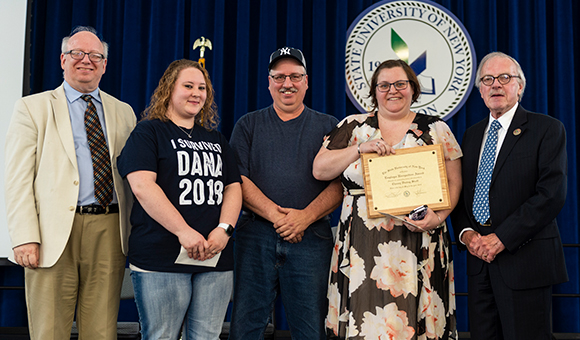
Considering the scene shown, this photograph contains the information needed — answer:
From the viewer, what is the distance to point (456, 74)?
11.6ft

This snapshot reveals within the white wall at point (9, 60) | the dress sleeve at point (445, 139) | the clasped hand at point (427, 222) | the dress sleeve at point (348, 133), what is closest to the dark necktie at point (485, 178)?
the dress sleeve at point (445, 139)

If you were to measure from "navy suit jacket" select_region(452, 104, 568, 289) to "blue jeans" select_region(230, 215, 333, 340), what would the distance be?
2.18 feet

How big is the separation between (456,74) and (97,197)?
278 cm

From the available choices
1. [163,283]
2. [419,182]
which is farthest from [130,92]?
[419,182]

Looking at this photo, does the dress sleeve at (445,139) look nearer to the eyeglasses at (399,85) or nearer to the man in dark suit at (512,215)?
the man in dark suit at (512,215)

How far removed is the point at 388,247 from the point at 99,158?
1241 mm

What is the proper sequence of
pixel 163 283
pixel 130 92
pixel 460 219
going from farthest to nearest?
1. pixel 130 92
2. pixel 460 219
3. pixel 163 283

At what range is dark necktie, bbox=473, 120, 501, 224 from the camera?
1.90 meters

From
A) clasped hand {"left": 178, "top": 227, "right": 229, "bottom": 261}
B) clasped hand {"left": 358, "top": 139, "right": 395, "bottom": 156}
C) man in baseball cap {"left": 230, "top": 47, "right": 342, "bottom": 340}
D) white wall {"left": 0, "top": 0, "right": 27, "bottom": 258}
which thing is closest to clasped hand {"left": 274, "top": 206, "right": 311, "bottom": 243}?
man in baseball cap {"left": 230, "top": 47, "right": 342, "bottom": 340}

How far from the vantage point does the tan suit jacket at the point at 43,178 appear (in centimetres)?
179

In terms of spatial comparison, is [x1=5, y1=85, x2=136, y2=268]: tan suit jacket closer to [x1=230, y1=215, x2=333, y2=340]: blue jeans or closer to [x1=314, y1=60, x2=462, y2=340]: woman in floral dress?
[x1=230, y1=215, x2=333, y2=340]: blue jeans

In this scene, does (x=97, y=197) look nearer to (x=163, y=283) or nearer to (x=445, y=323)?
(x=163, y=283)

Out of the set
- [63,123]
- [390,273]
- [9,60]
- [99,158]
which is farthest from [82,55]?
[390,273]

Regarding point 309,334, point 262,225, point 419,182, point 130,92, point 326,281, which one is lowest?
point 309,334
